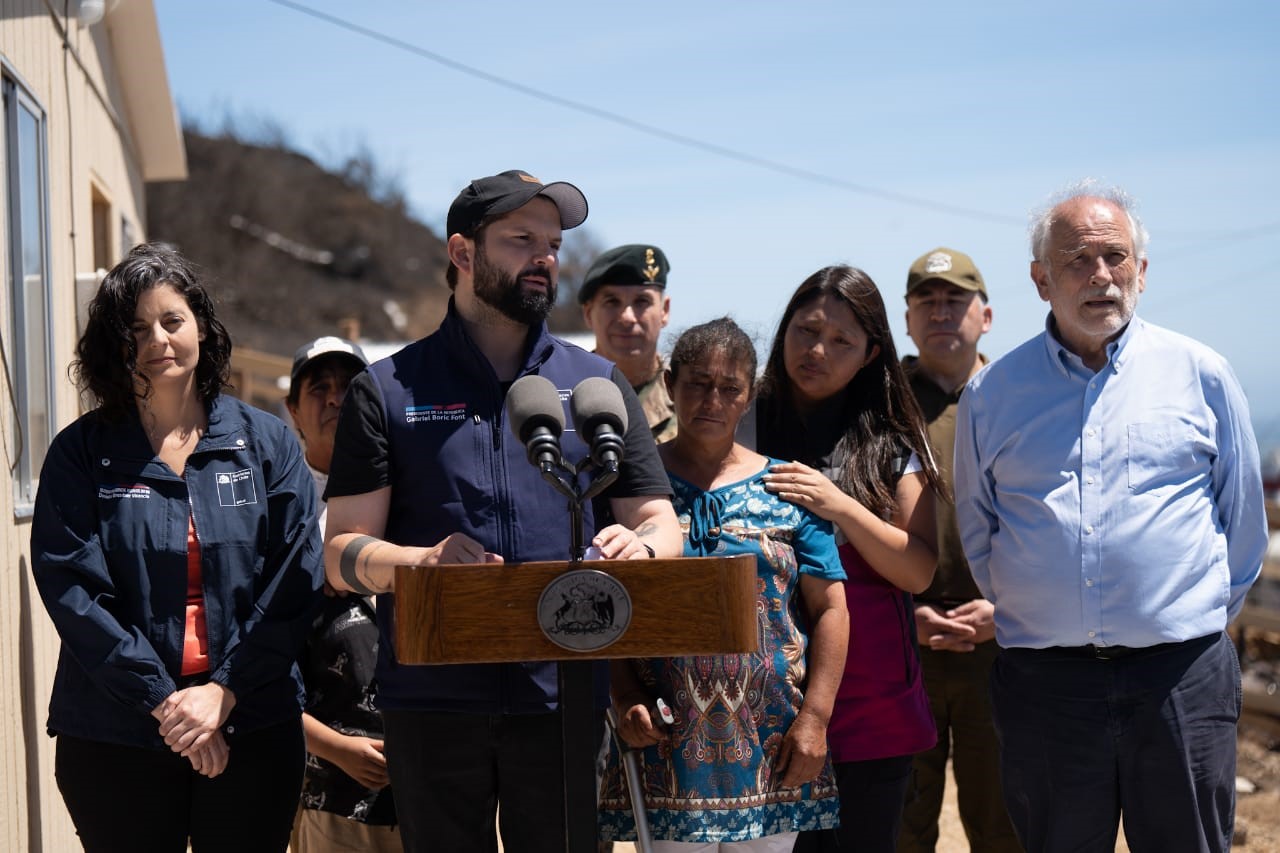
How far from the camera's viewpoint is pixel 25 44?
17.6 ft

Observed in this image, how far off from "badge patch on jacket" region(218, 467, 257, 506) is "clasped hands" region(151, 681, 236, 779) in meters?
0.48

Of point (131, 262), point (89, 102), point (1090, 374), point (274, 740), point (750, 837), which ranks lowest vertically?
point (750, 837)

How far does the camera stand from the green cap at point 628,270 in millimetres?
5660

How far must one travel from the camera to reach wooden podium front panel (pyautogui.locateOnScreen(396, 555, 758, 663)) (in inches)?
97.3

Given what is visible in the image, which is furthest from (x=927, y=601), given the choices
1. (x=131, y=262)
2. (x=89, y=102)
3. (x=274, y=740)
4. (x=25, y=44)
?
(x=89, y=102)

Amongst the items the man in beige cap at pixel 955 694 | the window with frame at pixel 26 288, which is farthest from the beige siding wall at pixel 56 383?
the man in beige cap at pixel 955 694

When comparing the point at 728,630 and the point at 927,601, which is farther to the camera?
the point at 927,601

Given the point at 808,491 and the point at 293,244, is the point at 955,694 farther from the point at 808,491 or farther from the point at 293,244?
the point at 293,244

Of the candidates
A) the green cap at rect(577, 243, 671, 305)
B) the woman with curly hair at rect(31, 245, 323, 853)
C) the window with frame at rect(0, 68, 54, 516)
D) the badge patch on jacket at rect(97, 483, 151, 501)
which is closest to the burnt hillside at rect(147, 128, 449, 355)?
the window with frame at rect(0, 68, 54, 516)

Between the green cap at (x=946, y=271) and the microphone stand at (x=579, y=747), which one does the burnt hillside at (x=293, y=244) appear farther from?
the microphone stand at (x=579, y=747)

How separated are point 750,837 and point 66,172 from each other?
4.73m

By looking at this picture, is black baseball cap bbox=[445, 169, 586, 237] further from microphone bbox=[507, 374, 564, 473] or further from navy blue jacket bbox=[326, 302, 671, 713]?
microphone bbox=[507, 374, 564, 473]

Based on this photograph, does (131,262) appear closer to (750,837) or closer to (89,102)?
(750,837)

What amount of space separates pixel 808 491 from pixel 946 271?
1.99 metres
